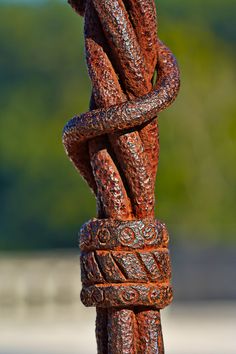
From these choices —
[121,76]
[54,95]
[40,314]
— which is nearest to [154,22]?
[121,76]

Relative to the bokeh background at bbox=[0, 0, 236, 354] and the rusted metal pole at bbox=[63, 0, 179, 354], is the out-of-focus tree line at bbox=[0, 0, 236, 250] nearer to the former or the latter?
the bokeh background at bbox=[0, 0, 236, 354]

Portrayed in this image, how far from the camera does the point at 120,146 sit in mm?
1774

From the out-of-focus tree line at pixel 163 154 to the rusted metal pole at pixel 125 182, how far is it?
663 inches

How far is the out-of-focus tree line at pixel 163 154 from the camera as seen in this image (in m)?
19.4

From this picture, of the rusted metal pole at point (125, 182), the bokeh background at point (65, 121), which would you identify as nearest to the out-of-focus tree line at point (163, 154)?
the bokeh background at point (65, 121)

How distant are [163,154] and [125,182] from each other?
17.4 metres

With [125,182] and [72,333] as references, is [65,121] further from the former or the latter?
[125,182]

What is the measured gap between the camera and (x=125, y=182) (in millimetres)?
1799

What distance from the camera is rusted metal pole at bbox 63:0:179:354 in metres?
Answer: 1.76

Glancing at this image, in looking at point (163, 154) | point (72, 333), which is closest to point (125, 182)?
point (72, 333)

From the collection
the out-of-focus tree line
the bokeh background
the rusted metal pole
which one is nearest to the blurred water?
the bokeh background

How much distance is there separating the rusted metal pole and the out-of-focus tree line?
663 inches

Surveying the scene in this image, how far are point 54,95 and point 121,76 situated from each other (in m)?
19.4

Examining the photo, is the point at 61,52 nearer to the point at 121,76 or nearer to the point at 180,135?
the point at 180,135
